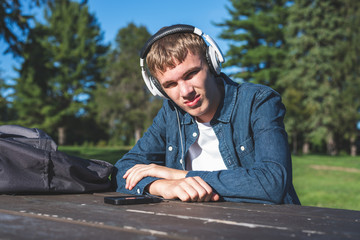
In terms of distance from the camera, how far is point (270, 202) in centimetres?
167

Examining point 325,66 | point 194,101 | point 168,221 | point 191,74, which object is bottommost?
point 168,221

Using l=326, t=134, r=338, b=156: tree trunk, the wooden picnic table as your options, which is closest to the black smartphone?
the wooden picnic table

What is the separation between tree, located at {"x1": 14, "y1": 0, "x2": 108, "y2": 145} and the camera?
35.5 meters

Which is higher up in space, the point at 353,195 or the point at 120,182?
the point at 120,182

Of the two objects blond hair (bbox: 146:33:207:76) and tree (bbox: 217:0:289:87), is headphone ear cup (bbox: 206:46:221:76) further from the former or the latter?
tree (bbox: 217:0:289:87)

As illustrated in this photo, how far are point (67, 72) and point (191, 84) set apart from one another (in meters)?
38.2

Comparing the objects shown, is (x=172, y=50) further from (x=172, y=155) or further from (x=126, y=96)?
(x=126, y=96)

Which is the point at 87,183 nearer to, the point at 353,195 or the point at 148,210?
the point at 148,210

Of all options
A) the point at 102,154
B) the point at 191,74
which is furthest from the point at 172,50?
A: the point at 102,154

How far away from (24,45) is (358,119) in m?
30.0

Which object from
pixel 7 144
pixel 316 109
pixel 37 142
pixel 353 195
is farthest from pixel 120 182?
pixel 316 109

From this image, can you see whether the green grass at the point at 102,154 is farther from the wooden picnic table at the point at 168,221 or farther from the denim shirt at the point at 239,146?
the wooden picnic table at the point at 168,221

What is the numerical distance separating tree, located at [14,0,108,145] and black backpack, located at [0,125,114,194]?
111ft

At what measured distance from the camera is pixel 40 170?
6.07 ft
